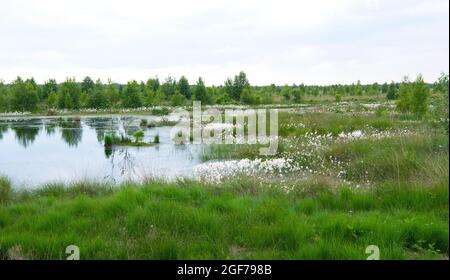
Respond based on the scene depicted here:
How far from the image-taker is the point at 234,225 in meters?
5.08

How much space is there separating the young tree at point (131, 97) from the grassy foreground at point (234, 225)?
39.2 metres

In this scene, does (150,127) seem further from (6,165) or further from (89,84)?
(89,84)

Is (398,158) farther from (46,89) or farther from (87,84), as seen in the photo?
(87,84)

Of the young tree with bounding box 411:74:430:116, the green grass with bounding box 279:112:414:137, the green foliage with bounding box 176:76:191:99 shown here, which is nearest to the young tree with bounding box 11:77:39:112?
the green foliage with bounding box 176:76:191:99

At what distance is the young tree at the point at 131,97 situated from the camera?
1759 inches

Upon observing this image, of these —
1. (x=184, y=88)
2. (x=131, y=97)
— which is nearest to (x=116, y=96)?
(x=131, y=97)

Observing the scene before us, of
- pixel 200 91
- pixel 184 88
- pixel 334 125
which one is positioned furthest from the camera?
pixel 184 88

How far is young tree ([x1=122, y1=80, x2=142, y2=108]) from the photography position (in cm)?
4469

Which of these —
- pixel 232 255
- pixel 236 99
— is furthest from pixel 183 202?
pixel 236 99

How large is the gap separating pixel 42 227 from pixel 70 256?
46.0 inches

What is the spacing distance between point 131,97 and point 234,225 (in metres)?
42.0

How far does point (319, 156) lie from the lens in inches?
408

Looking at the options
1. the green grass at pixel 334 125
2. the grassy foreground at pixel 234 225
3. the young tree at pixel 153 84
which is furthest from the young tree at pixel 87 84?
the grassy foreground at pixel 234 225

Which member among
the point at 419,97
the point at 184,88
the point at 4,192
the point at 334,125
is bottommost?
the point at 4,192
